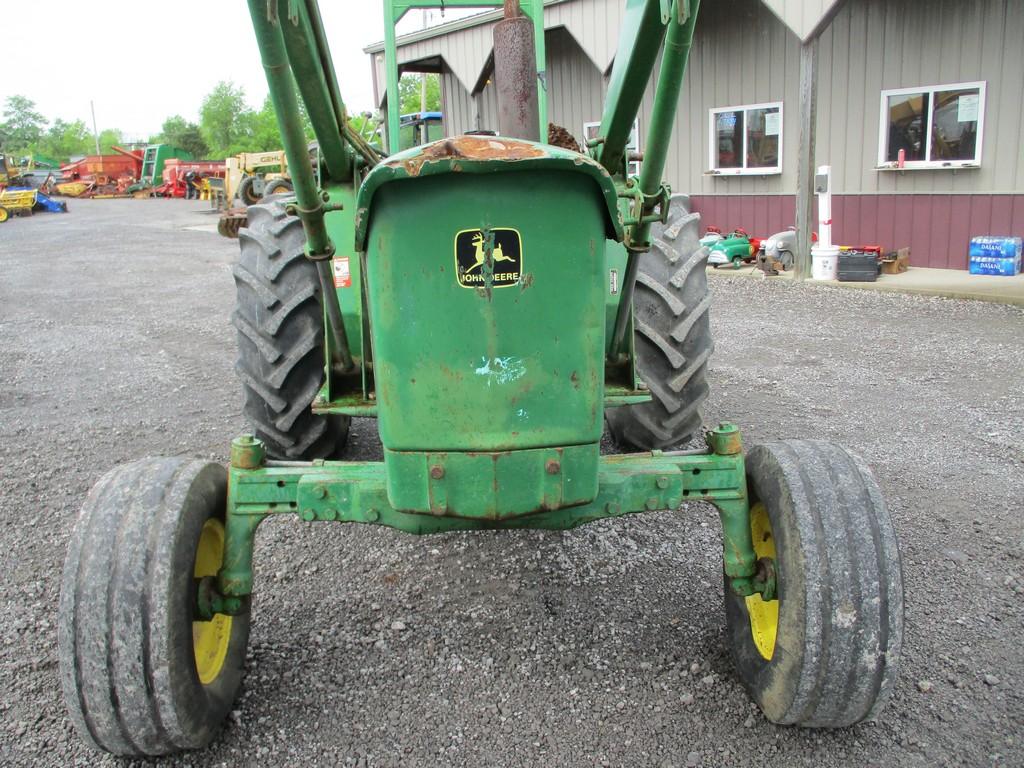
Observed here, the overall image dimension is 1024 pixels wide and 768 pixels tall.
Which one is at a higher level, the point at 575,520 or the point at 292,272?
the point at 292,272

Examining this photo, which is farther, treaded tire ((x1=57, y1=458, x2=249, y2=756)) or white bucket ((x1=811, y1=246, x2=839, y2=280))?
white bucket ((x1=811, y1=246, x2=839, y2=280))

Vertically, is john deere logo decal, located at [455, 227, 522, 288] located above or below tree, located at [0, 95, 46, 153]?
below

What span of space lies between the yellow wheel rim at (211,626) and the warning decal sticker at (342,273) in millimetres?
1172

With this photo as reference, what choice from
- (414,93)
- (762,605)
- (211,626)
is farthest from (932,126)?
(414,93)

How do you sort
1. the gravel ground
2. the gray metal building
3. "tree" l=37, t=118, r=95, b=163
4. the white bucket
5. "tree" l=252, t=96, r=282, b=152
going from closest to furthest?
the gravel ground → the gray metal building → the white bucket → "tree" l=252, t=96, r=282, b=152 → "tree" l=37, t=118, r=95, b=163

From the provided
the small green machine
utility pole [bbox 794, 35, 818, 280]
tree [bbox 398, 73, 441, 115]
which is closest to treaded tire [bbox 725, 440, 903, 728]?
the small green machine

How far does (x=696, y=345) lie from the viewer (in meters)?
A: 3.84

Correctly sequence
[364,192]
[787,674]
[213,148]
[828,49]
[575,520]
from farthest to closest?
[213,148] < [828,49] < [575,520] < [787,674] < [364,192]

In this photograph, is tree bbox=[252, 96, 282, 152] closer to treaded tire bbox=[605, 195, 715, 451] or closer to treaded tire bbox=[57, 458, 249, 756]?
treaded tire bbox=[605, 195, 715, 451]

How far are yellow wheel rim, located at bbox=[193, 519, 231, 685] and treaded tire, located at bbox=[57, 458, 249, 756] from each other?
0.18m

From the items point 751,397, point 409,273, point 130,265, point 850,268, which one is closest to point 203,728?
point 409,273

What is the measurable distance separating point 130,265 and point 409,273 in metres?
13.4

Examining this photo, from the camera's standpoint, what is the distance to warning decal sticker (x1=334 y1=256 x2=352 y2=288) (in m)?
3.46

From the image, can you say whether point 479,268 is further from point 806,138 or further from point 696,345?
point 806,138
